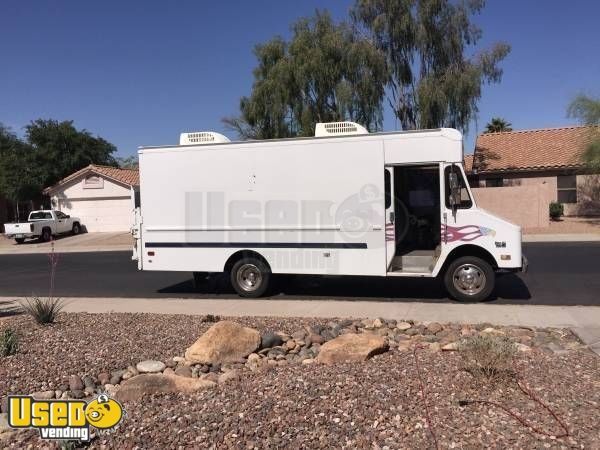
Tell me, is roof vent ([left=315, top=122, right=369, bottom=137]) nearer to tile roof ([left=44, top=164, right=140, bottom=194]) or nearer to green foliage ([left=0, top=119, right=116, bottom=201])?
tile roof ([left=44, top=164, right=140, bottom=194])

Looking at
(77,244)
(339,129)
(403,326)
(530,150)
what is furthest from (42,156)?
(403,326)

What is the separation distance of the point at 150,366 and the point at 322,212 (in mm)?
4780

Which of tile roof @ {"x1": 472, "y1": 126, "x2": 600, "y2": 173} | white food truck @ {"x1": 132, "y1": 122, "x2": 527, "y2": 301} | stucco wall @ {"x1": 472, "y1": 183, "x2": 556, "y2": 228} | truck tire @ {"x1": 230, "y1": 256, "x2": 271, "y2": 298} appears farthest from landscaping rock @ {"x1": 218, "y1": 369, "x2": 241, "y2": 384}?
tile roof @ {"x1": 472, "y1": 126, "x2": 600, "y2": 173}

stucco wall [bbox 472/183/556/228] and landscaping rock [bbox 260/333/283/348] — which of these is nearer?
landscaping rock [bbox 260/333/283/348]

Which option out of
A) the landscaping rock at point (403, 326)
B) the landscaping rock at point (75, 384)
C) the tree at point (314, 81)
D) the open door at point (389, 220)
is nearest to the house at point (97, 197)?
the tree at point (314, 81)

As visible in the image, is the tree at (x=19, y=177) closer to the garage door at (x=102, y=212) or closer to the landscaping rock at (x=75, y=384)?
the garage door at (x=102, y=212)

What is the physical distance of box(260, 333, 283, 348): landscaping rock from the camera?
21.7 ft

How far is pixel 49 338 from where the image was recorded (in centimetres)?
709

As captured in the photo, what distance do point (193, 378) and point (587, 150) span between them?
24.9m

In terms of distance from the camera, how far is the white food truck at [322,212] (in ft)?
30.8

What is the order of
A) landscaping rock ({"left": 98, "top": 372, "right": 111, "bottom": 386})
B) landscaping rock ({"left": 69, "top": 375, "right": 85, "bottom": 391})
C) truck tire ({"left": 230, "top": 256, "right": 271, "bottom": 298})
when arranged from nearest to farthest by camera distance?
landscaping rock ({"left": 69, "top": 375, "right": 85, "bottom": 391}), landscaping rock ({"left": 98, "top": 372, "right": 111, "bottom": 386}), truck tire ({"left": 230, "top": 256, "right": 271, "bottom": 298})

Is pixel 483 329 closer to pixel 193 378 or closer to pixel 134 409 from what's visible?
pixel 193 378

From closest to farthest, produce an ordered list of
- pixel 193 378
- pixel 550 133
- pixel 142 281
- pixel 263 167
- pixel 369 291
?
1. pixel 193 378
2. pixel 263 167
3. pixel 369 291
4. pixel 142 281
5. pixel 550 133

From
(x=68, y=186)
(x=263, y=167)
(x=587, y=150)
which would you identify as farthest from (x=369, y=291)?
(x=68, y=186)
